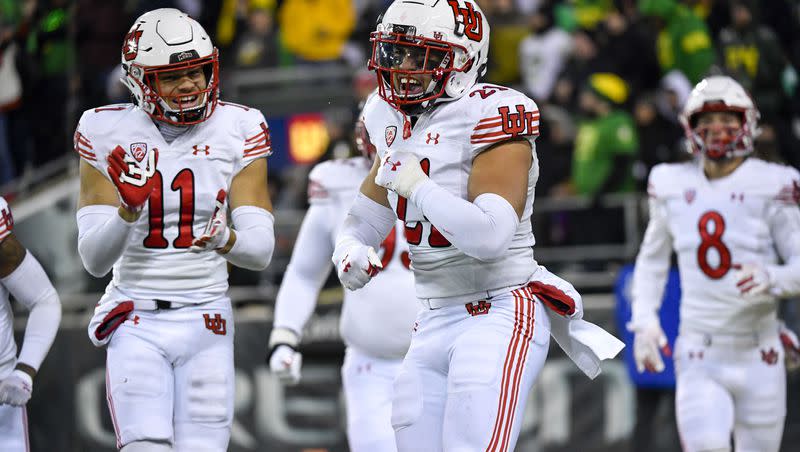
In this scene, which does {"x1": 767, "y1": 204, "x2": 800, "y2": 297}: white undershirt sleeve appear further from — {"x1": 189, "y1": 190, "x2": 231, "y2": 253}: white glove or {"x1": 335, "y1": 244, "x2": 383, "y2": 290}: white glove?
{"x1": 189, "y1": 190, "x2": 231, "y2": 253}: white glove

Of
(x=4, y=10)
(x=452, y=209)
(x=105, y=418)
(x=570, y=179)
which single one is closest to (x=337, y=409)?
(x=105, y=418)

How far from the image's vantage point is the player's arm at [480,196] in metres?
4.14

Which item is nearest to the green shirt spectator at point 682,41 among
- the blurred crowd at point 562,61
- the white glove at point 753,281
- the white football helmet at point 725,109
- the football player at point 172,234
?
the blurred crowd at point 562,61

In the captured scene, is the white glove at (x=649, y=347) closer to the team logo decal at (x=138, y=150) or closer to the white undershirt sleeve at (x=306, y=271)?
the white undershirt sleeve at (x=306, y=271)

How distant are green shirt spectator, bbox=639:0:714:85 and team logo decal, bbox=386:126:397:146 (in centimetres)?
596

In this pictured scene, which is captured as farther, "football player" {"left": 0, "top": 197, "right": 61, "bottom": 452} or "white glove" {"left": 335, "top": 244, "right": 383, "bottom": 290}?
"football player" {"left": 0, "top": 197, "right": 61, "bottom": 452}

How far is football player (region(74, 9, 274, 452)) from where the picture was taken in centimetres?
484

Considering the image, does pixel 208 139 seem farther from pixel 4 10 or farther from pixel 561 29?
pixel 561 29

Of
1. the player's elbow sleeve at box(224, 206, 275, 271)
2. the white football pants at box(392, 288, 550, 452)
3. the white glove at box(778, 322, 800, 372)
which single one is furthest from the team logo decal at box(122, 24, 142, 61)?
the white glove at box(778, 322, 800, 372)

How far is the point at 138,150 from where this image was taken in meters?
4.98

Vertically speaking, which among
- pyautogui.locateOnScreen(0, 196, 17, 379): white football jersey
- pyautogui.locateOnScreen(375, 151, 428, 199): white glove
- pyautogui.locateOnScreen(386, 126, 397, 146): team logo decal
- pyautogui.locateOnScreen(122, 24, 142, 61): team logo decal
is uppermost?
pyautogui.locateOnScreen(122, 24, 142, 61): team logo decal

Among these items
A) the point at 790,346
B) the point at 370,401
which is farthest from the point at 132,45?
the point at 790,346

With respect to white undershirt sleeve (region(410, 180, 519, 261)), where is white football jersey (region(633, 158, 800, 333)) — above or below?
below

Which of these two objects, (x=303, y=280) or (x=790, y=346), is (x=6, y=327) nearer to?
(x=303, y=280)
